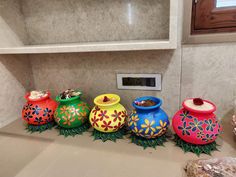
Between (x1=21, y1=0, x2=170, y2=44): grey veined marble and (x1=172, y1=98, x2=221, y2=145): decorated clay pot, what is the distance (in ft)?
1.12

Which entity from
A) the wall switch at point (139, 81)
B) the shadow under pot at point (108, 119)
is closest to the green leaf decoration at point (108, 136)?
the shadow under pot at point (108, 119)

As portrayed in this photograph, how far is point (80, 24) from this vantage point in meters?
0.83

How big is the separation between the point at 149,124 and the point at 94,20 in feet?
1.74

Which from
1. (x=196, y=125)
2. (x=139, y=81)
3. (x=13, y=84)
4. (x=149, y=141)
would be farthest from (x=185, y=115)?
(x=13, y=84)

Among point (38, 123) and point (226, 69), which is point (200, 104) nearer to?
point (226, 69)

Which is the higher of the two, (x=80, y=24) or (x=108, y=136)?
(x=80, y=24)

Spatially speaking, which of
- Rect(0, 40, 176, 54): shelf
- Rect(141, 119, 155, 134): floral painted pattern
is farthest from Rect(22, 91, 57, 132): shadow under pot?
Rect(141, 119, 155, 134): floral painted pattern

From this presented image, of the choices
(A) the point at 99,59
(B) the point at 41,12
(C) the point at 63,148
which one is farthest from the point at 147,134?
(B) the point at 41,12

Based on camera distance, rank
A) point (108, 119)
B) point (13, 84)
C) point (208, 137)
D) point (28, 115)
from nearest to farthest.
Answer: point (208, 137)
point (108, 119)
point (28, 115)
point (13, 84)

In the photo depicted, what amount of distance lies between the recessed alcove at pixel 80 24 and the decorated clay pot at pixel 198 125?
0.96 feet

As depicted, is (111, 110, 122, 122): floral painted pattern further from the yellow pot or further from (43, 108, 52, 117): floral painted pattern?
(43, 108, 52, 117): floral painted pattern

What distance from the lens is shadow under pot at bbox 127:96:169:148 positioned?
623 mm

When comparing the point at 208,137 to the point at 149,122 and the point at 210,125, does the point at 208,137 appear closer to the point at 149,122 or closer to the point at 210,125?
the point at 210,125

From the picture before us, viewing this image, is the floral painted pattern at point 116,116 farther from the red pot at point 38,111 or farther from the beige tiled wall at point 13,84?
the beige tiled wall at point 13,84
